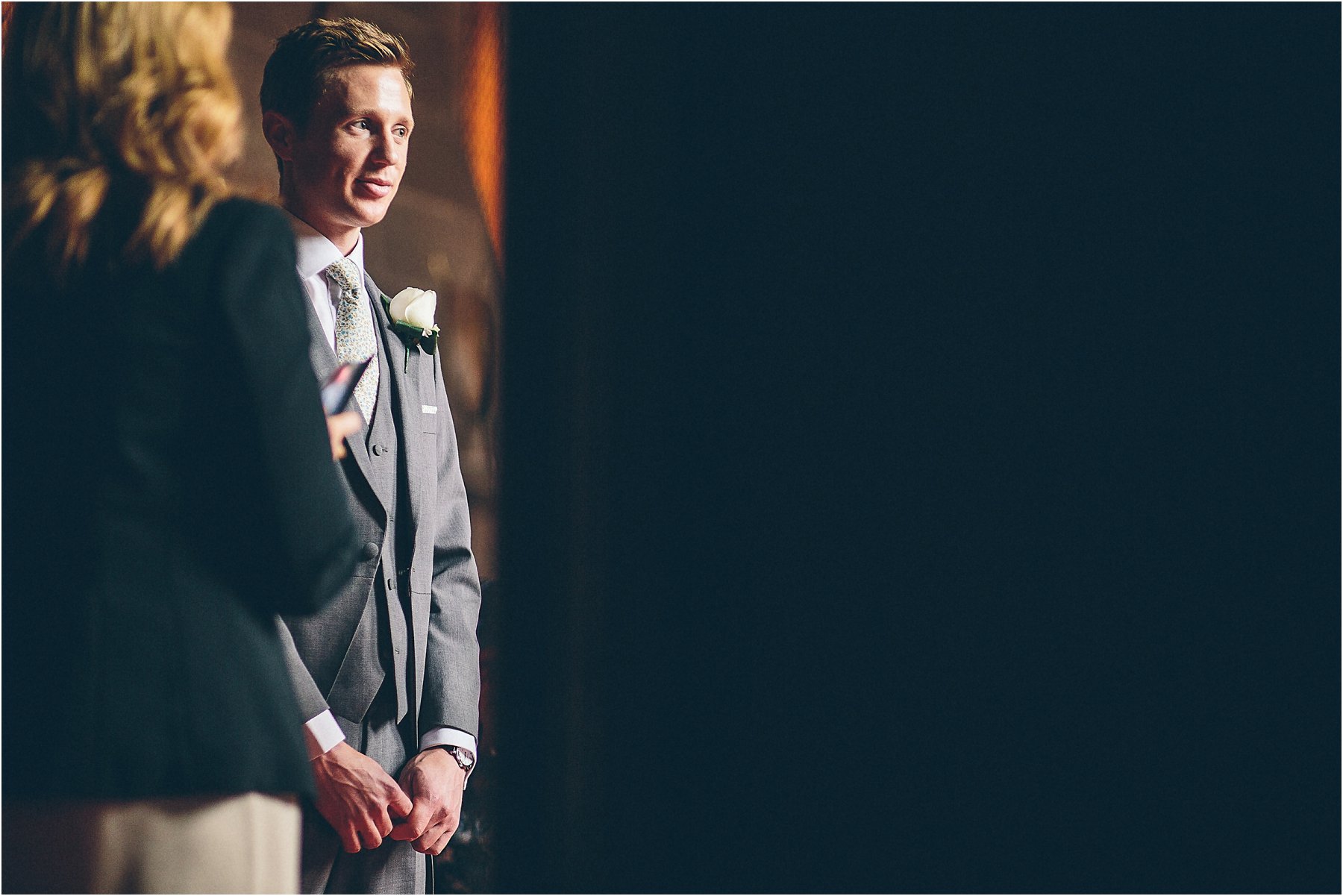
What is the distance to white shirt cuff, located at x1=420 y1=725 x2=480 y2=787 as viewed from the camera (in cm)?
159

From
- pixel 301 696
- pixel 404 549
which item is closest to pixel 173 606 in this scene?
pixel 301 696

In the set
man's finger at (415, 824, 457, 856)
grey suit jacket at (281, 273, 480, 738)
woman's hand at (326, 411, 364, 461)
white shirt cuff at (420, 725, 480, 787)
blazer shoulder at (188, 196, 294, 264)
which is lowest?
man's finger at (415, 824, 457, 856)

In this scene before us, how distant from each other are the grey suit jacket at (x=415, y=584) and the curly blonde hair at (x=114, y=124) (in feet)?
0.80

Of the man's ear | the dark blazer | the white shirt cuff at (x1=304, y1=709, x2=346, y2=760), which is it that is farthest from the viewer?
the man's ear

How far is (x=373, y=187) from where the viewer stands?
1.62 metres

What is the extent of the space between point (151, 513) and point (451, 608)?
1.67ft

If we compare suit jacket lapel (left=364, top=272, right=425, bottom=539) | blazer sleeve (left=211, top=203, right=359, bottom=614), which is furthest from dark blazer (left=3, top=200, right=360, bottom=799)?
suit jacket lapel (left=364, top=272, right=425, bottom=539)

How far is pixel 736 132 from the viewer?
6.27 ft

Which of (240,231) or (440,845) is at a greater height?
(240,231)

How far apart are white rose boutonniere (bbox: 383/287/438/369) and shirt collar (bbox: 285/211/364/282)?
65 millimetres

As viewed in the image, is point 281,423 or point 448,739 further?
point 448,739

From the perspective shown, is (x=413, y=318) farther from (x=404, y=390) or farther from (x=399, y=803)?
(x=399, y=803)

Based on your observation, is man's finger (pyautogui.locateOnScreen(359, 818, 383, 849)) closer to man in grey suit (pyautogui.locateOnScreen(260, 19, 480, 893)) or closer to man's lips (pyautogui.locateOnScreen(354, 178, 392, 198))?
man in grey suit (pyautogui.locateOnScreen(260, 19, 480, 893))

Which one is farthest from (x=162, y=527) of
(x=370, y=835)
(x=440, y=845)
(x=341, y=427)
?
(x=440, y=845)
